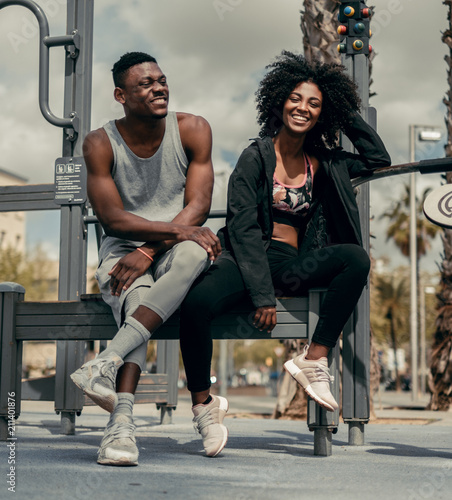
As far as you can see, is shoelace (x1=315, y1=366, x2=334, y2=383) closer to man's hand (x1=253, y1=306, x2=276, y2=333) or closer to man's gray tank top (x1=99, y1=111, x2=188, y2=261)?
man's hand (x1=253, y1=306, x2=276, y2=333)

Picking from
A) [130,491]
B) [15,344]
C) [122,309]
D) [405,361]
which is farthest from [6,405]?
[405,361]

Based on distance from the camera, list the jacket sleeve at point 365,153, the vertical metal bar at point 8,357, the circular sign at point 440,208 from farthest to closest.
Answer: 1. the vertical metal bar at point 8,357
2. the jacket sleeve at point 365,153
3. the circular sign at point 440,208

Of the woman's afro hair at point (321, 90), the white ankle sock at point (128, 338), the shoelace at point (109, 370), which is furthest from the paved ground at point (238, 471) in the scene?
the woman's afro hair at point (321, 90)

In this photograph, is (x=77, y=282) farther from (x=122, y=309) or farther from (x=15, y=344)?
(x=122, y=309)

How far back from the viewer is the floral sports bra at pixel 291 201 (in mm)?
3656

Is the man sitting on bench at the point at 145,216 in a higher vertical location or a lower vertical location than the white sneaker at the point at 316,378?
higher

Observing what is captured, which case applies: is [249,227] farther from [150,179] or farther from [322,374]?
[322,374]

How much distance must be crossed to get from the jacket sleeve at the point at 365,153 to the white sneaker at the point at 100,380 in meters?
1.58

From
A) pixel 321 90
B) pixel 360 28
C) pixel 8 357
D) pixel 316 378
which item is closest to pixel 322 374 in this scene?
pixel 316 378

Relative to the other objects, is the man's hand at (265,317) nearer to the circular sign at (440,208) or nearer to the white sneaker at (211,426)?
the white sneaker at (211,426)

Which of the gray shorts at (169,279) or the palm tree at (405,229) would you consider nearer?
the gray shorts at (169,279)

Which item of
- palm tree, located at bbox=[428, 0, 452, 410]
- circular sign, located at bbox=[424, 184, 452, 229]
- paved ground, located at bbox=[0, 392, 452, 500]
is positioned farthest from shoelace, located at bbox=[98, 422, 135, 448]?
palm tree, located at bbox=[428, 0, 452, 410]

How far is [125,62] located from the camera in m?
3.61

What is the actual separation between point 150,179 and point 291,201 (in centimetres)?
66
